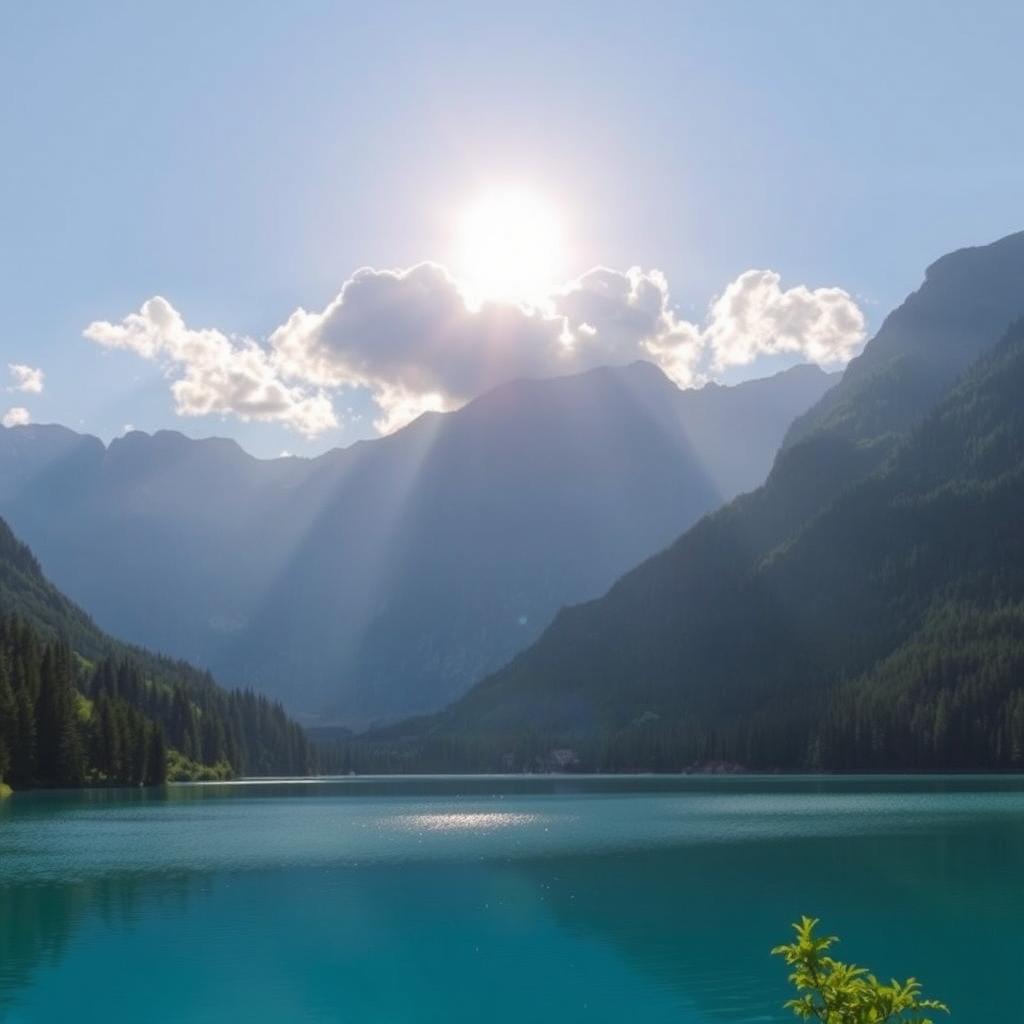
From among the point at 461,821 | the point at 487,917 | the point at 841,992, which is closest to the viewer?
the point at 841,992

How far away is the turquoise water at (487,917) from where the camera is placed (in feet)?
132

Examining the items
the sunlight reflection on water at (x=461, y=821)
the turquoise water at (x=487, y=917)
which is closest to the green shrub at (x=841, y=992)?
the turquoise water at (x=487, y=917)

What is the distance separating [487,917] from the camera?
55188 millimetres

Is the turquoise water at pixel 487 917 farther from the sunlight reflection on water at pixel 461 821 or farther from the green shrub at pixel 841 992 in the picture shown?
the green shrub at pixel 841 992

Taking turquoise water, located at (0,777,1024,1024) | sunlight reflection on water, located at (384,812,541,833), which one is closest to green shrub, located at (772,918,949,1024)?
turquoise water, located at (0,777,1024,1024)

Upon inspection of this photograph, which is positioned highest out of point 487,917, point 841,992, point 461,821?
point 841,992

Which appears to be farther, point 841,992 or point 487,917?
point 487,917

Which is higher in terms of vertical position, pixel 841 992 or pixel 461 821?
pixel 841 992

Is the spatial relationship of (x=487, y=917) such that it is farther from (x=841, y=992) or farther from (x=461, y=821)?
(x=461, y=821)

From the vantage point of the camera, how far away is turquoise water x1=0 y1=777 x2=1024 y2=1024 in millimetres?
40281

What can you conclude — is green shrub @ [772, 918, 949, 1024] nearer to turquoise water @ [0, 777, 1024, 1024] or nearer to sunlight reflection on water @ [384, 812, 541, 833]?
turquoise water @ [0, 777, 1024, 1024]

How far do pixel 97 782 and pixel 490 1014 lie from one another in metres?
149

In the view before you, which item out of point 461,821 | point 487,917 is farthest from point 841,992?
point 461,821

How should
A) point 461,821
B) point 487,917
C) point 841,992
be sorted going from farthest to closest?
point 461,821
point 487,917
point 841,992
